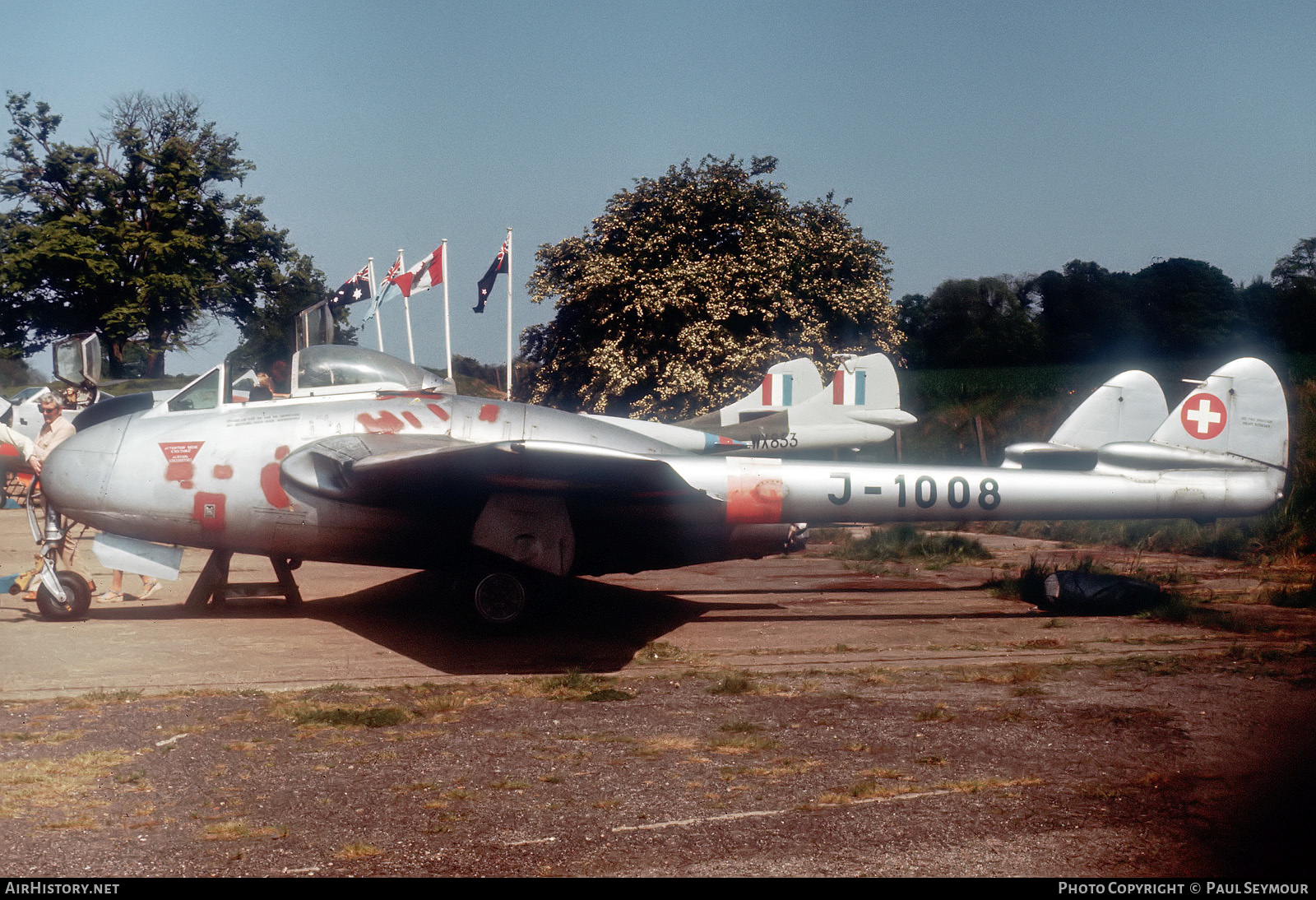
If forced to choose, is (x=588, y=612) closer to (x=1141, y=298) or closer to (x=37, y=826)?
(x=37, y=826)

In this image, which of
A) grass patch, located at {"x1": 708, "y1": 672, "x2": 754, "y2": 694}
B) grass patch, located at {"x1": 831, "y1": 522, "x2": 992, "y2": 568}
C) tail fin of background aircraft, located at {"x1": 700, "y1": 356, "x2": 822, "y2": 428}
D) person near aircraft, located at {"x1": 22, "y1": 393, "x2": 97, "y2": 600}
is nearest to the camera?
grass patch, located at {"x1": 708, "y1": 672, "x2": 754, "y2": 694}

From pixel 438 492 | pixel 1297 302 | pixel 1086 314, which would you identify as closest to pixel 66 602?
pixel 438 492

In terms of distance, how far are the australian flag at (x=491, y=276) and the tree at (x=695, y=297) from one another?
4.19 metres

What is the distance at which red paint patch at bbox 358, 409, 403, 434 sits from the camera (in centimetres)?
876

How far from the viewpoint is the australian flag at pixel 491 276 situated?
21.2 m

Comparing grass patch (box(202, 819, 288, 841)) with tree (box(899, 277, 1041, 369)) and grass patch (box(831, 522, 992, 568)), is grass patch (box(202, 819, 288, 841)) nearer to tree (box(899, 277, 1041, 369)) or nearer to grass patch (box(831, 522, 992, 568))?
grass patch (box(831, 522, 992, 568))

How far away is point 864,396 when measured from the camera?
1603 cm

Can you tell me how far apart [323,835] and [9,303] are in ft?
148

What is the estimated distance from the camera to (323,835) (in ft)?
12.9

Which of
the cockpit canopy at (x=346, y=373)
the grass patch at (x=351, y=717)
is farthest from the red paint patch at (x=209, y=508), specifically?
the grass patch at (x=351, y=717)

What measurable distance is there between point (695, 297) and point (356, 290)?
9.03 meters

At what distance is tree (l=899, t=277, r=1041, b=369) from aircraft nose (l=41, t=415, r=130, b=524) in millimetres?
33752

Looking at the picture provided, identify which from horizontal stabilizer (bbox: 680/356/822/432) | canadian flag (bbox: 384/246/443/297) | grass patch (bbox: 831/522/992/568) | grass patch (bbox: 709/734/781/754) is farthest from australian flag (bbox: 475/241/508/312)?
grass patch (bbox: 709/734/781/754)

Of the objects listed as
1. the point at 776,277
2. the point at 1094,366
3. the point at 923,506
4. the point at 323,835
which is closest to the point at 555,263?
the point at 776,277
